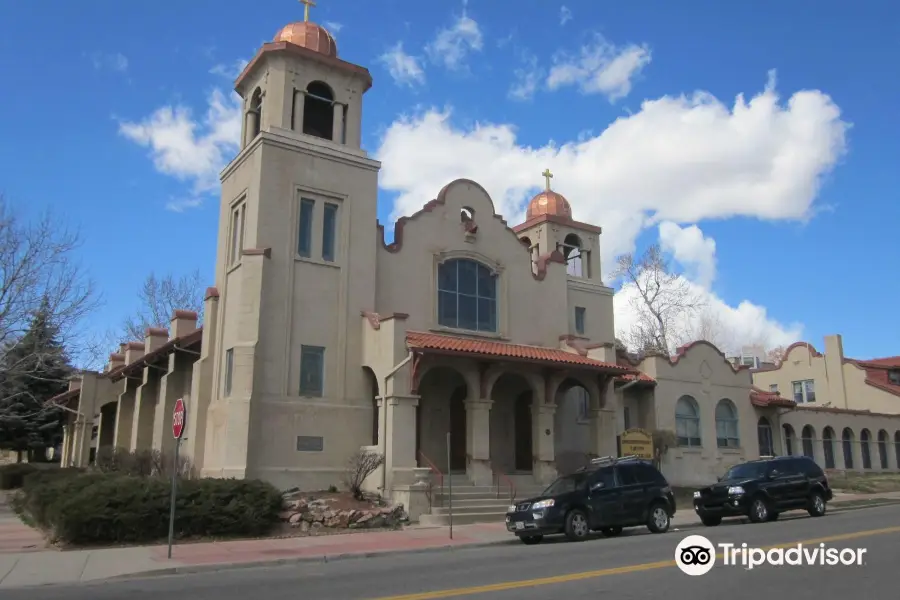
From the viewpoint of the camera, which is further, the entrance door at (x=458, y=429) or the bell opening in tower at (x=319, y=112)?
the entrance door at (x=458, y=429)

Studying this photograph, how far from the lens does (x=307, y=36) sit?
25.0 metres

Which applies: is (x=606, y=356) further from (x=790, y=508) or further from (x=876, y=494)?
(x=876, y=494)

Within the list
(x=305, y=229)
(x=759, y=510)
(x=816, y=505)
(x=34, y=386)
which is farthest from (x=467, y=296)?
(x=34, y=386)

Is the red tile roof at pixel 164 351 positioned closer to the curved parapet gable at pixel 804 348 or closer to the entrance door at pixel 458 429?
the entrance door at pixel 458 429

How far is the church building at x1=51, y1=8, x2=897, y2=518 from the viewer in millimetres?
21906

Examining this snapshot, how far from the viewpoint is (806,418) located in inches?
1439

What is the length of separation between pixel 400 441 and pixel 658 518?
7301 millimetres

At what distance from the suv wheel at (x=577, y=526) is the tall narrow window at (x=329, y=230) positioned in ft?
36.4

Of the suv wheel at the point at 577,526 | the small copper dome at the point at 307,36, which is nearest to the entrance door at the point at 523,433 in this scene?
the suv wheel at the point at 577,526

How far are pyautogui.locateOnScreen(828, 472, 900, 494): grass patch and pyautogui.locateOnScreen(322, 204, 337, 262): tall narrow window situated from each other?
23.2 m

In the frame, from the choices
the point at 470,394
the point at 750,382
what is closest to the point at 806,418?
the point at 750,382

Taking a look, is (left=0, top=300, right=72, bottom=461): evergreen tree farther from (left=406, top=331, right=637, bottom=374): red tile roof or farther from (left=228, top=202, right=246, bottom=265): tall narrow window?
(left=406, top=331, right=637, bottom=374): red tile roof

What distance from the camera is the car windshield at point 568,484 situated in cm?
1720

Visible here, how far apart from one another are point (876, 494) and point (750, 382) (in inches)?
247
